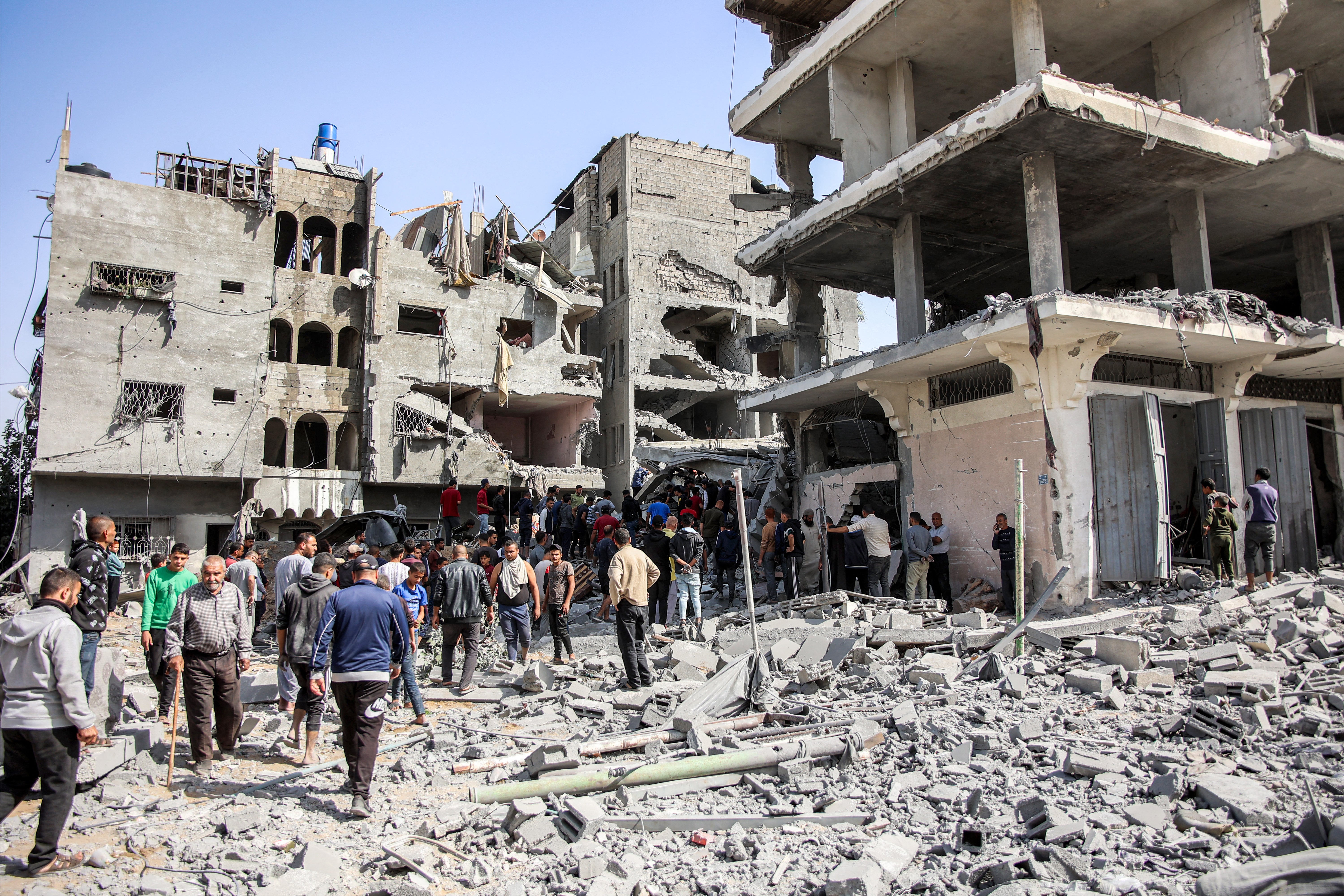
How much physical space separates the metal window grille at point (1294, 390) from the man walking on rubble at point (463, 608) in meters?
12.5

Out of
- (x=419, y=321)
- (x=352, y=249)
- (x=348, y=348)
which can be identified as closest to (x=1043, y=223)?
(x=348, y=348)

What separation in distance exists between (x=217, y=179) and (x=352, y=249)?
4.22 metres

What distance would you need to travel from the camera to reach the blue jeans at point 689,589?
11.7m

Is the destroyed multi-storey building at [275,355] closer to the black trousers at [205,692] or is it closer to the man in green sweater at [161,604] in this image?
the man in green sweater at [161,604]

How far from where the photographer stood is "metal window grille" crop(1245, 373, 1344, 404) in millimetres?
14031

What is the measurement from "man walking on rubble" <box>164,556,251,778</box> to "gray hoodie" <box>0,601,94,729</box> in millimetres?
1625

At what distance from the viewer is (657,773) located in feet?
19.0

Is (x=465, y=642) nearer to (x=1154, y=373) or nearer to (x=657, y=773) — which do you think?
(x=657, y=773)

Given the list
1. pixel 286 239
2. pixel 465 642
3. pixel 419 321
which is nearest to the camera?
pixel 465 642

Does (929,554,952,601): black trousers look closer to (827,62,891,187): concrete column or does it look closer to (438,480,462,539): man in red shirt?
(827,62,891,187): concrete column

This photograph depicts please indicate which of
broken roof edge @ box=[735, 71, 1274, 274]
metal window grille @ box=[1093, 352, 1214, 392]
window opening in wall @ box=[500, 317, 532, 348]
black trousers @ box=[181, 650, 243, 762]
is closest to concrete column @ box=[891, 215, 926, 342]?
broken roof edge @ box=[735, 71, 1274, 274]

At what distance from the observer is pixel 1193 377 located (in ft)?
43.8

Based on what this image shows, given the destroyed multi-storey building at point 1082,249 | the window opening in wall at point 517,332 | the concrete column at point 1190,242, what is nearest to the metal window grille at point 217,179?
the window opening in wall at point 517,332

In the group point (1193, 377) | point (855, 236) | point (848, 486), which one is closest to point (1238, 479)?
point (1193, 377)
